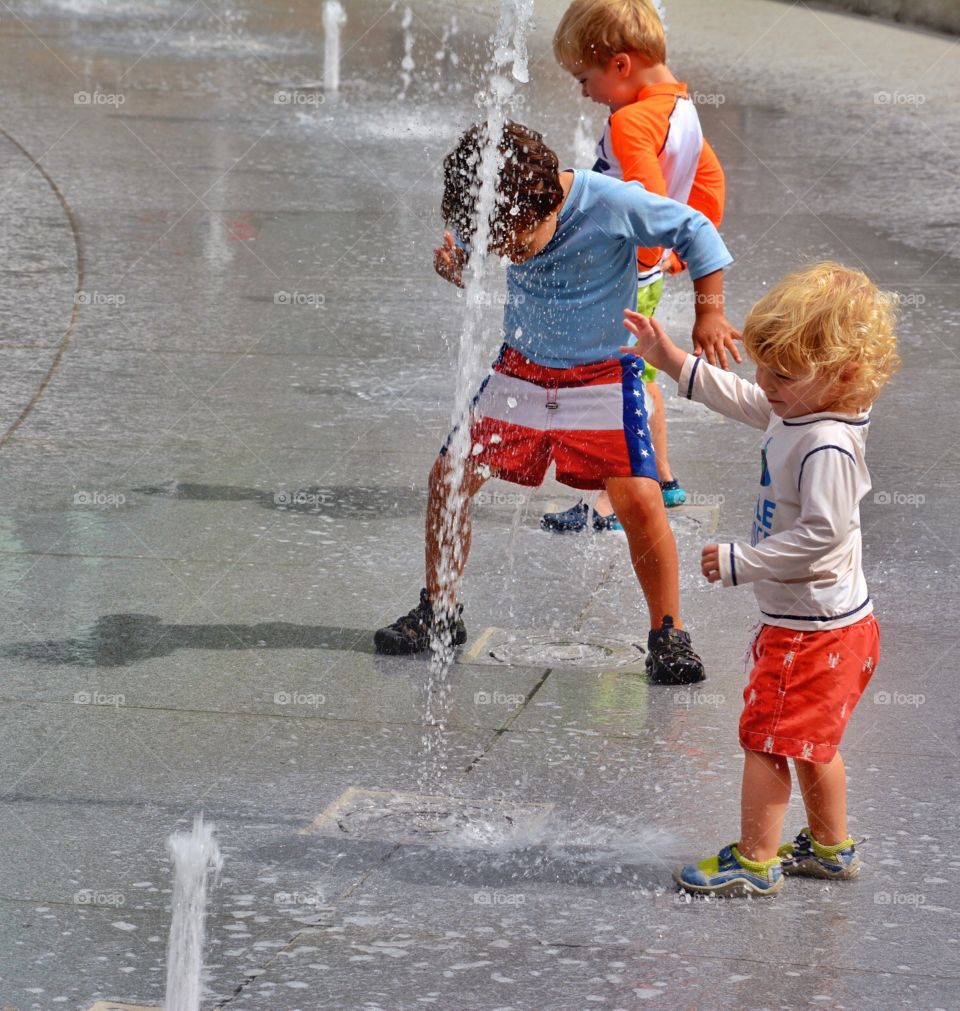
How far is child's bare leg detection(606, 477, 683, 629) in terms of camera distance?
200 inches

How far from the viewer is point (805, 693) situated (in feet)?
12.6

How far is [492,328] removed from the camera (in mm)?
8836

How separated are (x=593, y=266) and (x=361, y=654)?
1.26 m

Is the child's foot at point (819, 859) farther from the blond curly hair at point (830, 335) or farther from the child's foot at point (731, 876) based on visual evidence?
the blond curly hair at point (830, 335)

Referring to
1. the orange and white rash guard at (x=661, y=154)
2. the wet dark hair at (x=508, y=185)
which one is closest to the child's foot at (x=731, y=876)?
the wet dark hair at (x=508, y=185)

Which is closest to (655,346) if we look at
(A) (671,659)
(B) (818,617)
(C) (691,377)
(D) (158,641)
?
(C) (691,377)

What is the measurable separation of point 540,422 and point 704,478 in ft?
6.36

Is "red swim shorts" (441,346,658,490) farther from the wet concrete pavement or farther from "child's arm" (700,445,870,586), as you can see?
"child's arm" (700,445,870,586)

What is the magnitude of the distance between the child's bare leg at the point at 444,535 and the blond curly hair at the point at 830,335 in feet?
5.01

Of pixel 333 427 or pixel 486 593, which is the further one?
pixel 333 427

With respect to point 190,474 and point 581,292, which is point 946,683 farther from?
point 190,474

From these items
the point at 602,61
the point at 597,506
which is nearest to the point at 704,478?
the point at 597,506

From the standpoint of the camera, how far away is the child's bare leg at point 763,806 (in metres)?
3.83

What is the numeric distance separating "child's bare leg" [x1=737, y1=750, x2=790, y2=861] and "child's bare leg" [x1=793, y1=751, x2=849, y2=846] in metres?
0.05
